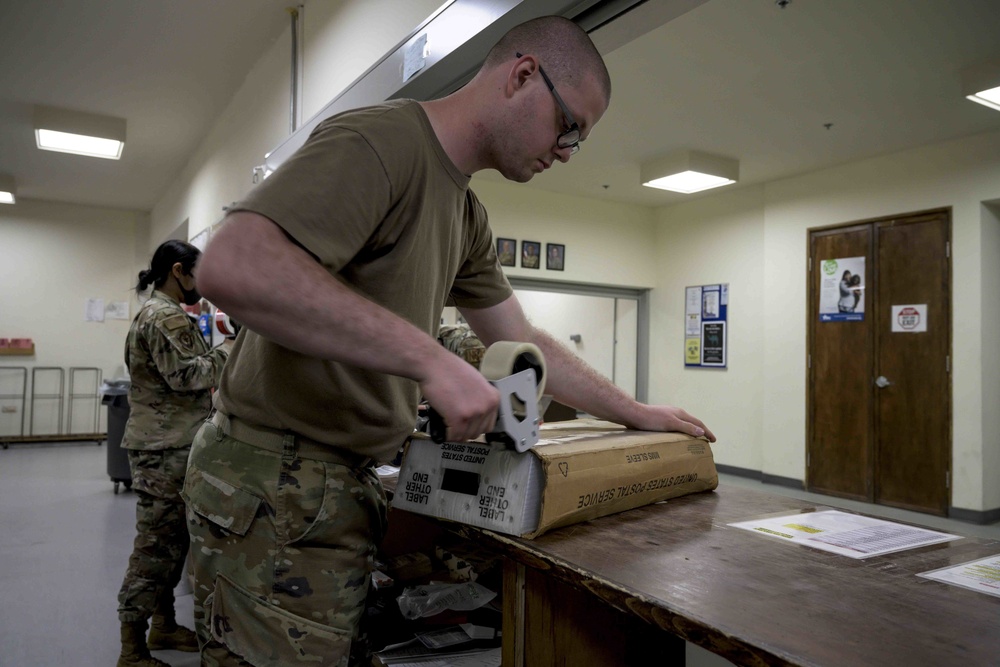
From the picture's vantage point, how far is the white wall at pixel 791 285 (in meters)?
4.56

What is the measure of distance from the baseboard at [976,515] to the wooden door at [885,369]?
0.22ft

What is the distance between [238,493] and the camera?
947 mm

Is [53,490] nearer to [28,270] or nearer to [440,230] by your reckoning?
[28,270]

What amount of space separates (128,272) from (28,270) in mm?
1105

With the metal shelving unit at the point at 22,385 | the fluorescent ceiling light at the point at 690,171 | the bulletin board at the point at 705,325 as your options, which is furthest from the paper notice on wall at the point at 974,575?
the metal shelving unit at the point at 22,385

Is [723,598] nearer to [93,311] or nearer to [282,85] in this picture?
[282,85]

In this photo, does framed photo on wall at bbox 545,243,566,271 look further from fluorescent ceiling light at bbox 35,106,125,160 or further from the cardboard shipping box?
the cardboard shipping box

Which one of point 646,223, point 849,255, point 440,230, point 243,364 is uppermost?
point 646,223

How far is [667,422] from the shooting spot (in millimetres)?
Answer: 1344

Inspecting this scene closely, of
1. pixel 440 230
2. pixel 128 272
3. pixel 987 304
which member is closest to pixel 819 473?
pixel 987 304

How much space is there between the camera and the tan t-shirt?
2.55ft

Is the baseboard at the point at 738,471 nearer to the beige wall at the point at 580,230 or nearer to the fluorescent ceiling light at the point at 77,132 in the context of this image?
the beige wall at the point at 580,230

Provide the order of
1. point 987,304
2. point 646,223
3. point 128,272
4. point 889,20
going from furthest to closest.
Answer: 1. point 128,272
2. point 646,223
3. point 987,304
4. point 889,20

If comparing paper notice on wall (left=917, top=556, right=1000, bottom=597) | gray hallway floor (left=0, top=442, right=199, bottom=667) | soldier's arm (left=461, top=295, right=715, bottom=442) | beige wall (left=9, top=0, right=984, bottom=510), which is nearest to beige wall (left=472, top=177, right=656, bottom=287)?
beige wall (left=9, top=0, right=984, bottom=510)
